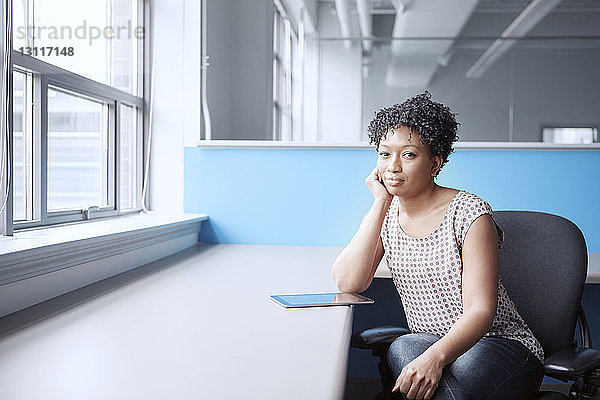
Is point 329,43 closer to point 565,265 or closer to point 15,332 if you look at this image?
point 565,265

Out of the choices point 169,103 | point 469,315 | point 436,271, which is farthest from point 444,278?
point 169,103

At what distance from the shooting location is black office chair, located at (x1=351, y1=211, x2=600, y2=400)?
1709 mm

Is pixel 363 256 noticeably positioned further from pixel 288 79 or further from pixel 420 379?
pixel 288 79

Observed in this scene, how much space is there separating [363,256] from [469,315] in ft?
1.30

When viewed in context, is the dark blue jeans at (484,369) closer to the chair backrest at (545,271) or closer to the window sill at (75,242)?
the chair backrest at (545,271)

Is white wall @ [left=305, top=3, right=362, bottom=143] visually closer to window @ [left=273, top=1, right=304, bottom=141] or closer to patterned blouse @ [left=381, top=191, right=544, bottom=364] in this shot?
window @ [left=273, top=1, right=304, bottom=141]

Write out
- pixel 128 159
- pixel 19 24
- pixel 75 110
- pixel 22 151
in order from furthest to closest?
pixel 128 159, pixel 75 110, pixel 22 151, pixel 19 24

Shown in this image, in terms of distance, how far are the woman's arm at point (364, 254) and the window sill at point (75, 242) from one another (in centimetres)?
68

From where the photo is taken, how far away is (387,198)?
186 cm

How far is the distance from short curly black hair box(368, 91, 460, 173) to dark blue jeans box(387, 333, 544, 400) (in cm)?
48

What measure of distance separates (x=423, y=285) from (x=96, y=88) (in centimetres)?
155

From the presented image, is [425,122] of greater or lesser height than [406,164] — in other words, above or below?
above

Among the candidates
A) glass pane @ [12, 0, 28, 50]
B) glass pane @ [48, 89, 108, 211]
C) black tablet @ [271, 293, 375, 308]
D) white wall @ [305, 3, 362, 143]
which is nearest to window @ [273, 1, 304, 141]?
white wall @ [305, 3, 362, 143]

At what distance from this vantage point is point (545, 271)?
1.76 meters
